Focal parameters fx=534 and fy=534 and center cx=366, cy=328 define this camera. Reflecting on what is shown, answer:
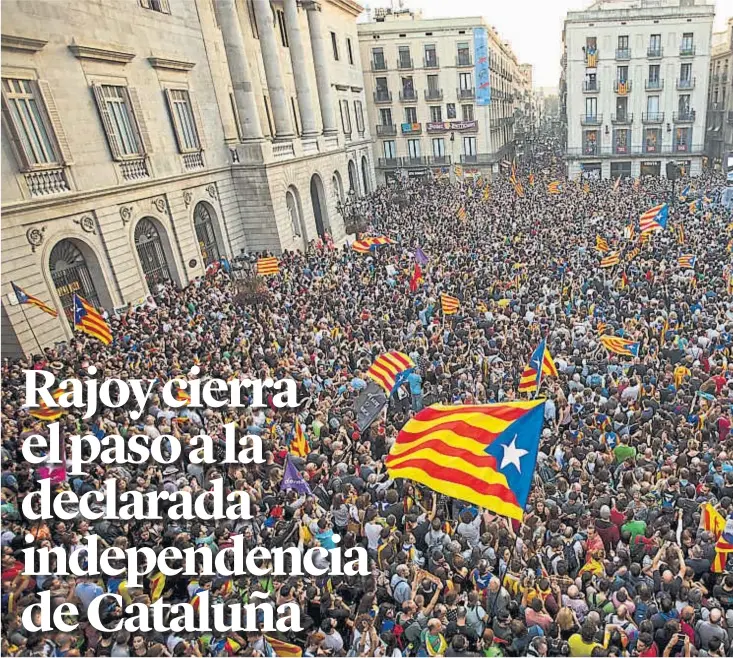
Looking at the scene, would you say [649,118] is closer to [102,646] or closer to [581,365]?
[581,365]

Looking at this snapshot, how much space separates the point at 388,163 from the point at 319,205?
61.0ft

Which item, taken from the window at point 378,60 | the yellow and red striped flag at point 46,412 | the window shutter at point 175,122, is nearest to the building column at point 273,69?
the window shutter at point 175,122

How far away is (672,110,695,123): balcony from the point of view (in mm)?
43531

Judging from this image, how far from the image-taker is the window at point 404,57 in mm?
46969

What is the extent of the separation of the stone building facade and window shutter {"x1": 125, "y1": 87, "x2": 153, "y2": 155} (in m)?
0.05

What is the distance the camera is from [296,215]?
30.4m

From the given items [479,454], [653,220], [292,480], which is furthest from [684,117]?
[292,480]

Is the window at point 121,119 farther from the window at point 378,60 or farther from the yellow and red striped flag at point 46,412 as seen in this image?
the window at point 378,60

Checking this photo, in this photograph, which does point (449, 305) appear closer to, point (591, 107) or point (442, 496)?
point (442, 496)

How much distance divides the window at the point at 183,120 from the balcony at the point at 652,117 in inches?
1496

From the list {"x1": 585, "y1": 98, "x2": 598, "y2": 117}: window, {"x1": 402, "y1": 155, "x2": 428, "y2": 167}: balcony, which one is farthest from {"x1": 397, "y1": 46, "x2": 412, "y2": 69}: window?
{"x1": 585, "y1": 98, "x2": 598, "y2": 117}: window

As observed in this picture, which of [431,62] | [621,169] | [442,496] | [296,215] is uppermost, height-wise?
[431,62]

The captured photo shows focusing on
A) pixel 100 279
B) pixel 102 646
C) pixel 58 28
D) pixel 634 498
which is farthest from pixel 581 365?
pixel 58 28

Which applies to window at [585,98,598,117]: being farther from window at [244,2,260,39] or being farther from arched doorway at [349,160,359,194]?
window at [244,2,260,39]
